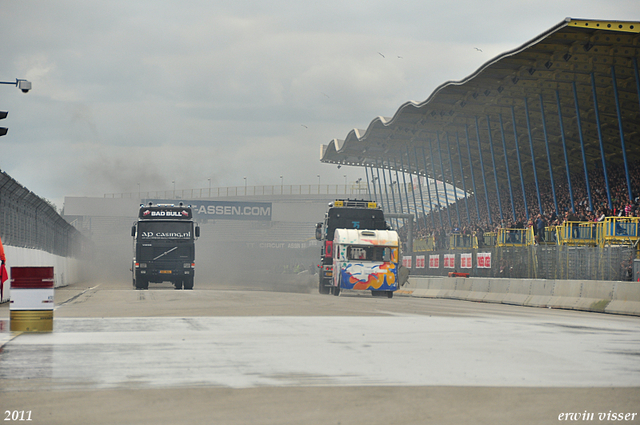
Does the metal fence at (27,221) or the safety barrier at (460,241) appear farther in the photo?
the safety barrier at (460,241)

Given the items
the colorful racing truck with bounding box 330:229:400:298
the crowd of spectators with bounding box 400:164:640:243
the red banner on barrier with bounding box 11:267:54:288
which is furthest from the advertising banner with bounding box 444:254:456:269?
the red banner on barrier with bounding box 11:267:54:288

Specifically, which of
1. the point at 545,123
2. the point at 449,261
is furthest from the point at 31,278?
the point at 545,123

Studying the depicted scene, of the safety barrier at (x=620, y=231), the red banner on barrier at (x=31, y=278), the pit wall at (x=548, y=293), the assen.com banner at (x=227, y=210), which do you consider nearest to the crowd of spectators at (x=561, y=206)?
the safety barrier at (x=620, y=231)

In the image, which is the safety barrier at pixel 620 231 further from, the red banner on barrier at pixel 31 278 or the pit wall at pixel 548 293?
the red banner on barrier at pixel 31 278

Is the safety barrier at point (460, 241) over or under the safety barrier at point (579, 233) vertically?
over

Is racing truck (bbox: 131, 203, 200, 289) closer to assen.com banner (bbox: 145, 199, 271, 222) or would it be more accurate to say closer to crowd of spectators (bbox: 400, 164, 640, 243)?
crowd of spectators (bbox: 400, 164, 640, 243)

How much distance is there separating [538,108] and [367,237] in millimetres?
20987

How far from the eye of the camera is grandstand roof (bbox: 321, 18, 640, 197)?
33156 mm

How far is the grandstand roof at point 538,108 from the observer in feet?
109

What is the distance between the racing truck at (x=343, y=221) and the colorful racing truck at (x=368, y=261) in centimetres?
172

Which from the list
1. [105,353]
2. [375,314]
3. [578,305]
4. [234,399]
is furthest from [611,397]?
[578,305]

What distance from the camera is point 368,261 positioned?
96.9ft

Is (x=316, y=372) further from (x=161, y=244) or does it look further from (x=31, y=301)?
(x=161, y=244)

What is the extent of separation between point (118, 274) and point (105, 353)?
66.5m
